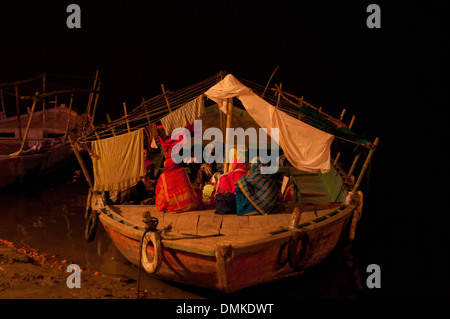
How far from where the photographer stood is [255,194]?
6.06 meters

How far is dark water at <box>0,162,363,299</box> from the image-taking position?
5.91 metres

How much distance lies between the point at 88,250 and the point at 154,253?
2.81m

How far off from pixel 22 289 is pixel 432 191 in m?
12.0

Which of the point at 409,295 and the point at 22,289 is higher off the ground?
the point at 22,289

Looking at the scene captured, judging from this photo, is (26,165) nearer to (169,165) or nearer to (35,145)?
(35,145)

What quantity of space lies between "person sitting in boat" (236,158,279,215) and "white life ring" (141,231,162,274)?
1.54 meters

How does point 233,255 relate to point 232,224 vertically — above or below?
below

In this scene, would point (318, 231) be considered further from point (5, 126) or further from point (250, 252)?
point (5, 126)

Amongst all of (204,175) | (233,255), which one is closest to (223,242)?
(233,255)

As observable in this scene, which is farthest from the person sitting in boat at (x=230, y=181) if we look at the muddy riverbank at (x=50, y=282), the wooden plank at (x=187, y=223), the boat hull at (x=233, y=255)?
the muddy riverbank at (x=50, y=282)

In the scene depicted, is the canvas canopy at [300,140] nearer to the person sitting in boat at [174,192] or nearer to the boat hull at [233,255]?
the boat hull at [233,255]

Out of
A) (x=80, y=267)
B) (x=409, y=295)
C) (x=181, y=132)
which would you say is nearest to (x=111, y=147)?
(x=181, y=132)

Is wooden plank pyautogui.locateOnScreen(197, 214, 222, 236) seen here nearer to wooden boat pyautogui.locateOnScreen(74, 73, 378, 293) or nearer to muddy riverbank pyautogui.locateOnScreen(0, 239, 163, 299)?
wooden boat pyautogui.locateOnScreen(74, 73, 378, 293)

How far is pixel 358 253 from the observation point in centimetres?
778
